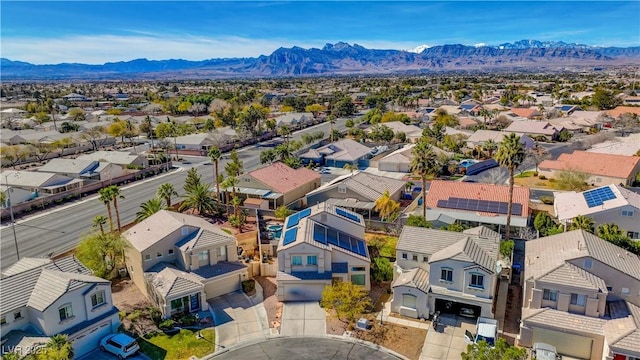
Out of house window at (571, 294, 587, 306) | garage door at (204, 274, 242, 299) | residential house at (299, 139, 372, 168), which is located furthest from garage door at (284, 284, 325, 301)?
residential house at (299, 139, 372, 168)

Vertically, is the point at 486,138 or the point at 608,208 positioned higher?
the point at 486,138

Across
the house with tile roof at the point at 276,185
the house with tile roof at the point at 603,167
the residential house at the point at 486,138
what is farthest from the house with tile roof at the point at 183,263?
the residential house at the point at 486,138

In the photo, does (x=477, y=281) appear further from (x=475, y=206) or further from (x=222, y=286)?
(x=222, y=286)

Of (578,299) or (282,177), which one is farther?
(282,177)

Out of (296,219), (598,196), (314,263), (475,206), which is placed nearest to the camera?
(314,263)

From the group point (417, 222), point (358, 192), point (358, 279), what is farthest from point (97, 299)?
point (358, 192)

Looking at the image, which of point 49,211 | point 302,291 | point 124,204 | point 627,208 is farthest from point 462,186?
point 49,211
